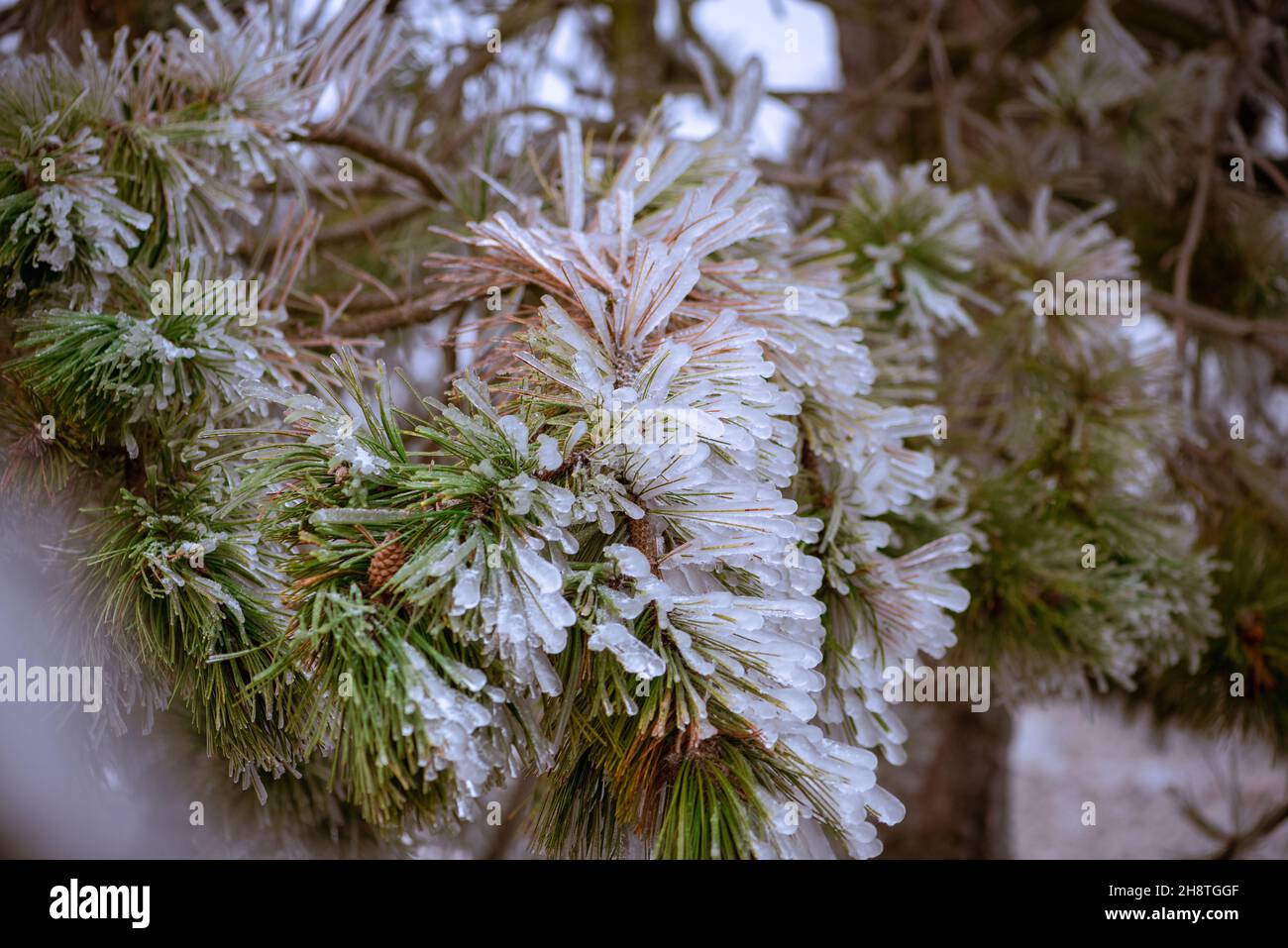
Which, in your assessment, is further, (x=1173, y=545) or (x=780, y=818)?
(x=1173, y=545)

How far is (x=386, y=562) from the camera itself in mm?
355

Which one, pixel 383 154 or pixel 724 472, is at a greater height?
pixel 383 154

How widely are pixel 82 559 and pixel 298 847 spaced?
0.38 m

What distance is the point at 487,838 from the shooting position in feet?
4.09

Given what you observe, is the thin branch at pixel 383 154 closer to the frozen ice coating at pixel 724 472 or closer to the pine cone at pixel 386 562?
the frozen ice coating at pixel 724 472

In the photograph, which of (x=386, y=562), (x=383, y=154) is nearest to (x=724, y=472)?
(x=386, y=562)

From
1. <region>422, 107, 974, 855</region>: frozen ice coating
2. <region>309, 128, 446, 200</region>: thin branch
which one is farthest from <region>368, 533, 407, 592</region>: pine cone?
<region>309, 128, 446, 200</region>: thin branch

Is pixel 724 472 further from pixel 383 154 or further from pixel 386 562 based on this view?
pixel 383 154

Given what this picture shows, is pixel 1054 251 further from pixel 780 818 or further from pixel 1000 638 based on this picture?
pixel 780 818

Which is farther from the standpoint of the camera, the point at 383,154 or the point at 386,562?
the point at 383,154
